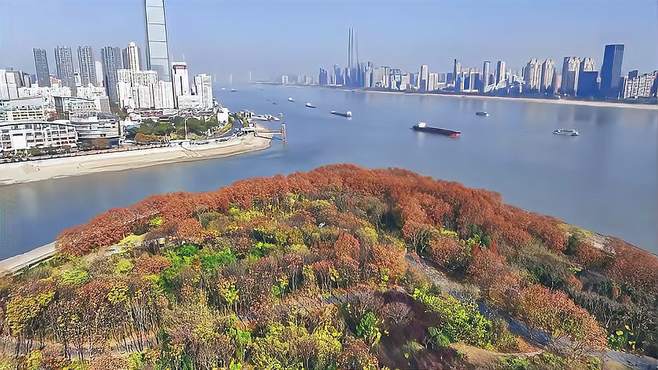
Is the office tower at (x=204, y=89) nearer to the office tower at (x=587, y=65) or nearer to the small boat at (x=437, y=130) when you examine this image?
the small boat at (x=437, y=130)

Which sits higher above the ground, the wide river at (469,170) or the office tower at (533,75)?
the office tower at (533,75)

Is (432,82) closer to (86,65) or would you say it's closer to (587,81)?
(587,81)

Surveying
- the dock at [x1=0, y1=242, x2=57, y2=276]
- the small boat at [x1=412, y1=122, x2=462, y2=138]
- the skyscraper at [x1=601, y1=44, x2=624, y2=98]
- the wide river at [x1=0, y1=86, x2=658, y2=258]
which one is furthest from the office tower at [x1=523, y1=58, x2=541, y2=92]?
the dock at [x1=0, y1=242, x2=57, y2=276]

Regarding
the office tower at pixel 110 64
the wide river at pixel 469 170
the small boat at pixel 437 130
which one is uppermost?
the office tower at pixel 110 64

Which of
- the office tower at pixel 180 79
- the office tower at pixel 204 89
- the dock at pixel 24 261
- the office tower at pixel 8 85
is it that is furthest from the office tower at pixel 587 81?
the office tower at pixel 8 85

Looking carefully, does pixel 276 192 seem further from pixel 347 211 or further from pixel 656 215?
pixel 656 215

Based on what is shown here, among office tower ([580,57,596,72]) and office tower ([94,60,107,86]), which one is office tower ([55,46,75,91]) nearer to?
office tower ([94,60,107,86])

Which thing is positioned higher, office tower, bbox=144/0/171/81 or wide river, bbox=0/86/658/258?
office tower, bbox=144/0/171/81
